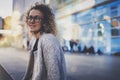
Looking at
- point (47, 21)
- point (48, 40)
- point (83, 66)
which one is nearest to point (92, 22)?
point (83, 66)

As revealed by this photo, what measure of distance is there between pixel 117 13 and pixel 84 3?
29 cm

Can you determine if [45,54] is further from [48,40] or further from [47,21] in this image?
[47,21]

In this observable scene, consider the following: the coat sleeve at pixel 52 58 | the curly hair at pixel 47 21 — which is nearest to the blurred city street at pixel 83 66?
the curly hair at pixel 47 21

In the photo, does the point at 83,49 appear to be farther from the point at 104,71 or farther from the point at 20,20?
the point at 20,20

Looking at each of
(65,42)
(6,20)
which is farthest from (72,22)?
(6,20)

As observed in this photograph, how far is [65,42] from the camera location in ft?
7.22

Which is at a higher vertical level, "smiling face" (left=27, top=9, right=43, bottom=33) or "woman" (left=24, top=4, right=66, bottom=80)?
"smiling face" (left=27, top=9, right=43, bottom=33)

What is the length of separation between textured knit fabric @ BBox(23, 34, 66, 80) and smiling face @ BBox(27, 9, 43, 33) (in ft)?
0.46

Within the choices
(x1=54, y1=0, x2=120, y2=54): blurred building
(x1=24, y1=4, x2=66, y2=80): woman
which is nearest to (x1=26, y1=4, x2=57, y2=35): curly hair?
(x1=24, y1=4, x2=66, y2=80): woman

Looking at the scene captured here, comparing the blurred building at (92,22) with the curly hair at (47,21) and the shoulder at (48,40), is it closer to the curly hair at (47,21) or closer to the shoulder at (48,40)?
the curly hair at (47,21)

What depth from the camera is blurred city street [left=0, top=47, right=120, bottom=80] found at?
77.2 inches

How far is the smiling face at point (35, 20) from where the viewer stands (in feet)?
5.35

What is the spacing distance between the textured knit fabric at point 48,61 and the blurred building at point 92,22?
0.56 metres

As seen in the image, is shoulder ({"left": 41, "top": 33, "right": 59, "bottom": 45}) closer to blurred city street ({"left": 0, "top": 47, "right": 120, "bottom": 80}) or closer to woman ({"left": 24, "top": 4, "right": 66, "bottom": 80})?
woman ({"left": 24, "top": 4, "right": 66, "bottom": 80})
